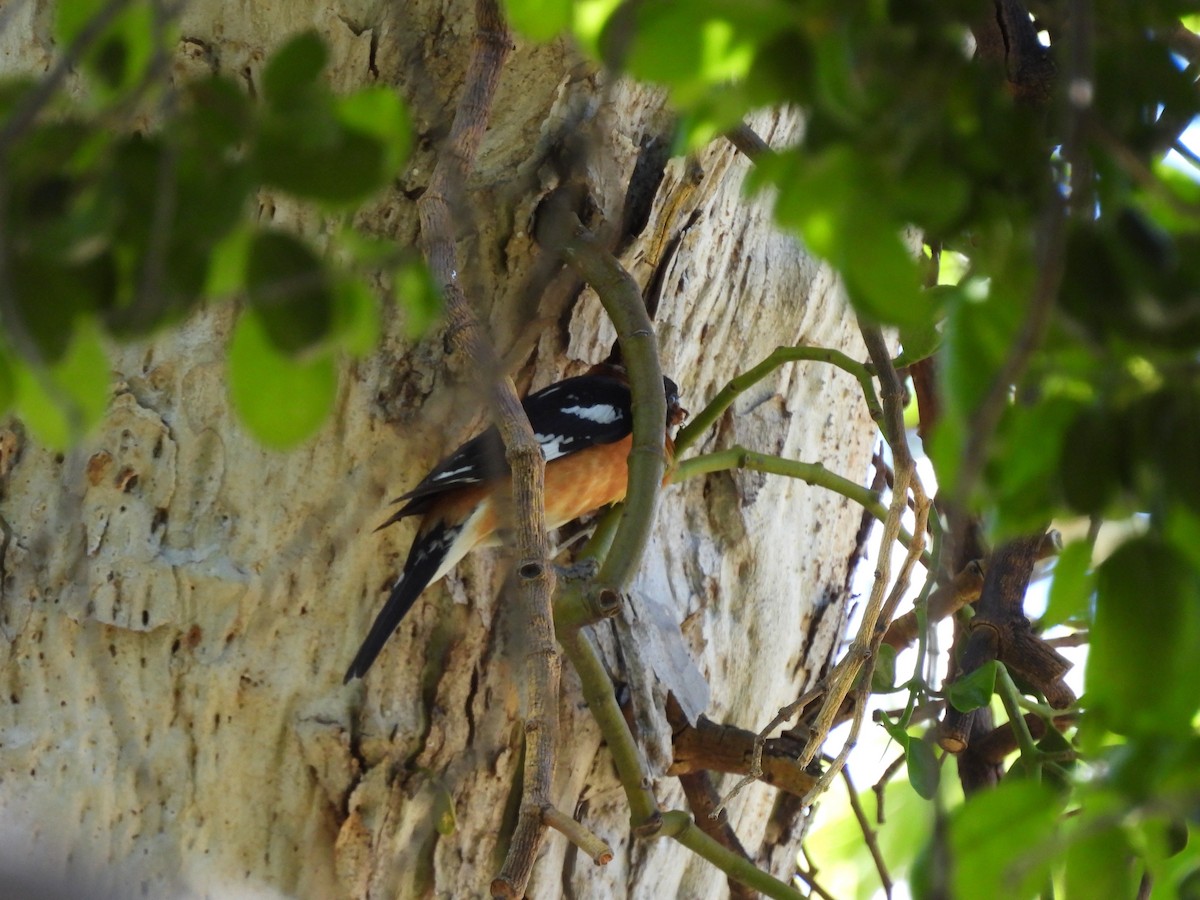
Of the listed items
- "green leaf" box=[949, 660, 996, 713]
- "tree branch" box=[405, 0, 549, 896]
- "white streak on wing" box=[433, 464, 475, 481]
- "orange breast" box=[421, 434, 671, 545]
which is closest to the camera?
"tree branch" box=[405, 0, 549, 896]

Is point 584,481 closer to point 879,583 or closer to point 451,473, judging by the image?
point 451,473

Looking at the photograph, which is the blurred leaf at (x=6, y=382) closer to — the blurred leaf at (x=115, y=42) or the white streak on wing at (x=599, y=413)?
the blurred leaf at (x=115, y=42)

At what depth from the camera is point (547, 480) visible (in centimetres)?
347

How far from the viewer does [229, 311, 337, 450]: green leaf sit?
843 mm

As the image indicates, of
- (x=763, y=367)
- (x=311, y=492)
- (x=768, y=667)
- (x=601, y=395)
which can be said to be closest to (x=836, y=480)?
(x=763, y=367)

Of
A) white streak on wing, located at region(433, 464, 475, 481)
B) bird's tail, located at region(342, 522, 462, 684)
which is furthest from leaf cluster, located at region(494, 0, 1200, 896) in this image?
white streak on wing, located at region(433, 464, 475, 481)

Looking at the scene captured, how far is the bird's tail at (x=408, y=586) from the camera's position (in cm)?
236

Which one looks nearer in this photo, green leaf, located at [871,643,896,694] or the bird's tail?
the bird's tail

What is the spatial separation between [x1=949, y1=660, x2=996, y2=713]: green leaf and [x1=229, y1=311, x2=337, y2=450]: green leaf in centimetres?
150

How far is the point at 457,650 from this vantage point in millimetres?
2549

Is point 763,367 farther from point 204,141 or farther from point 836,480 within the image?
point 204,141

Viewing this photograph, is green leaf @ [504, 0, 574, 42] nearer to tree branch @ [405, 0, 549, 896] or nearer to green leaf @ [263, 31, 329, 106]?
green leaf @ [263, 31, 329, 106]

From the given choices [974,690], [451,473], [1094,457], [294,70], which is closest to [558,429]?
[451,473]

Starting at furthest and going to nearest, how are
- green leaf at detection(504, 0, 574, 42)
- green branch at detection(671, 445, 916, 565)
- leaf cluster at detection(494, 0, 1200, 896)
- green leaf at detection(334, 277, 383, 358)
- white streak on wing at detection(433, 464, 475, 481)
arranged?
green branch at detection(671, 445, 916, 565), white streak on wing at detection(433, 464, 475, 481), green leaf at detection(504, 0, 574, 42), green leaf at detection(334, 277, 383, 358), leaf cluster at detection(494, 0, 1200, 896)
